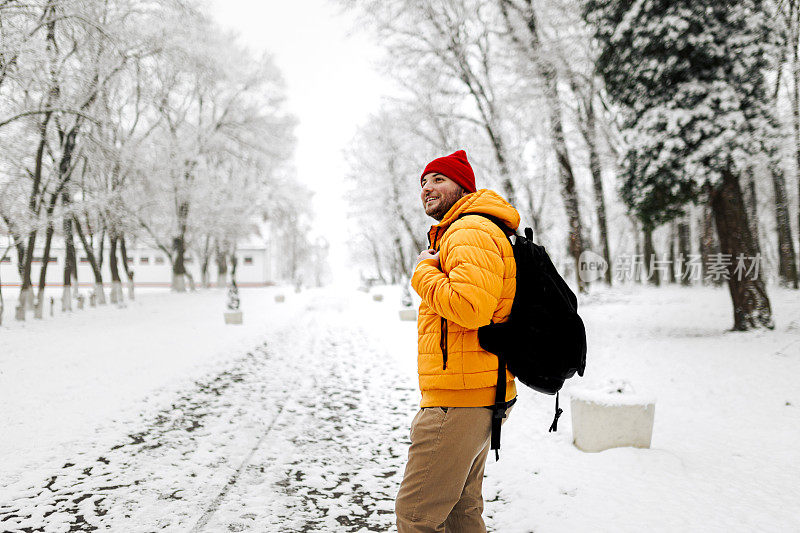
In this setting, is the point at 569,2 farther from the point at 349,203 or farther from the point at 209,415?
the point at 349,203

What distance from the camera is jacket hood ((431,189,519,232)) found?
6.52ft

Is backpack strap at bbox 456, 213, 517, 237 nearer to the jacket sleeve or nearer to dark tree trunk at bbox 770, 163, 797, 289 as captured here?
the jacket sleeve

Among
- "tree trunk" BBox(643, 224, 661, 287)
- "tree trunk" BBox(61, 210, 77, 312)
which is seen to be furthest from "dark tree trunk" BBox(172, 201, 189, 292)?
"tree trunk" BBox(643, 224, 661, 287)

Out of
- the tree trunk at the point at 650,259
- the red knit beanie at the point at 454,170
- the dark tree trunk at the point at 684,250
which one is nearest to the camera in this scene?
the red knit beanie at the point at 454,170

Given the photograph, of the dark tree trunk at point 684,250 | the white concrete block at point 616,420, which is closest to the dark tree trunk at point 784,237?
the dark tree trunk at point 684,250

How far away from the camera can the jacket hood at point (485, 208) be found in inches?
78.3

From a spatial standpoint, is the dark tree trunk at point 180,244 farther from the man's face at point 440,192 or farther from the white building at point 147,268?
the man's face at point 440,192

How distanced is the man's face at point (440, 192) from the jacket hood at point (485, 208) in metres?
0.08

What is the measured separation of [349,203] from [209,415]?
28912mm

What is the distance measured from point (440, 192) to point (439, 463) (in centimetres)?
118

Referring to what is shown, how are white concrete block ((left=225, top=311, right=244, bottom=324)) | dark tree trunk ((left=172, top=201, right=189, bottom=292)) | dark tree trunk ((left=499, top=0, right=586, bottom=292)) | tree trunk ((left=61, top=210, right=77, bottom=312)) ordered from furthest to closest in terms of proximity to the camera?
1. dark tree trunk ((left=172, top=201, right=189, bottom=292))
2. tree trunk ((left=61, top=210, right=77, bottom=312))
3. white concrete block ((left=225, top=311, right=244, bottom=324))
4. dark tree trunk ((left=499, top=0, right=586, bottom=292))

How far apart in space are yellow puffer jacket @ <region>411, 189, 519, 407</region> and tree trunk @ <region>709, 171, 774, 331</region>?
10.7m

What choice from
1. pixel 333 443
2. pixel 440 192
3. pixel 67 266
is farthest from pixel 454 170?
pixel 67 266

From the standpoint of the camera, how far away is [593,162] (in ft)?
58.2
